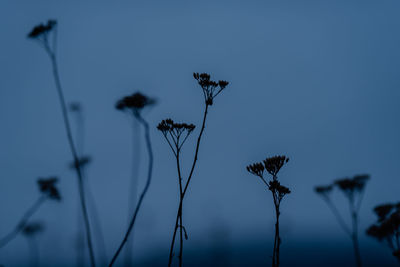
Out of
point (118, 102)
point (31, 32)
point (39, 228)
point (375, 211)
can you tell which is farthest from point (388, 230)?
point (39, 228)

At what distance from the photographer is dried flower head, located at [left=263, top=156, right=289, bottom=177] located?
3.16 m

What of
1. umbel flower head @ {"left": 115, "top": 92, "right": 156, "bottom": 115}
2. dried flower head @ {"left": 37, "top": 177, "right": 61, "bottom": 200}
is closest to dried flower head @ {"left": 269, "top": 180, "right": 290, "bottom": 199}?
umbel flower head @ {"left": 115, "top": 92, "right": 156, "bottom": 115}

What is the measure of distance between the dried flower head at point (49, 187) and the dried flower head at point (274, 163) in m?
3.19

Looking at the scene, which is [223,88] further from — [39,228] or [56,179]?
[39,228]

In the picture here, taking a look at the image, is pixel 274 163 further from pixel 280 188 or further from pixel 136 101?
pixel 136 101

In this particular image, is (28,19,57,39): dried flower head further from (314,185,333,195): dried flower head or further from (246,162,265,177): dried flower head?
(314,185,333,195): dried flower head

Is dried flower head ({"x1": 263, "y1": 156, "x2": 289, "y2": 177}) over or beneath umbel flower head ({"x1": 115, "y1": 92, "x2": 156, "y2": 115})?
beneath

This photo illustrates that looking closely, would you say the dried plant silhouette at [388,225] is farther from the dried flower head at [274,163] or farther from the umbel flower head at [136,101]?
the umbel flower head at [136,101]

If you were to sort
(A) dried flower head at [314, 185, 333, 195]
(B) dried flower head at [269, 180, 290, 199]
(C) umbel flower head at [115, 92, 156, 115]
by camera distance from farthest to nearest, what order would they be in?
(A) dried flower head at [314, 185, 333, 195] → (C) umbel flower head at [115, 92, 156, 115] → (B) dried flower head at [269, 180, 290, 199]

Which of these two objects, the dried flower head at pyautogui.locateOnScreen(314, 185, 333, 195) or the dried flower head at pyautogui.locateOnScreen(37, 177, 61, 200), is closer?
the dried flower head at pyautogui.locateOnScreen(37, 177, 61, 200)

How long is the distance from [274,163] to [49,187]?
10.9 feet

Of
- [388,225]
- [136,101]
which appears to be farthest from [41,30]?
[388,225]

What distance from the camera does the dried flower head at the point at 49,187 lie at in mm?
4387

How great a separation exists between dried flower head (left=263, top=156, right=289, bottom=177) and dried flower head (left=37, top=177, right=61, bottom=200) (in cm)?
319
